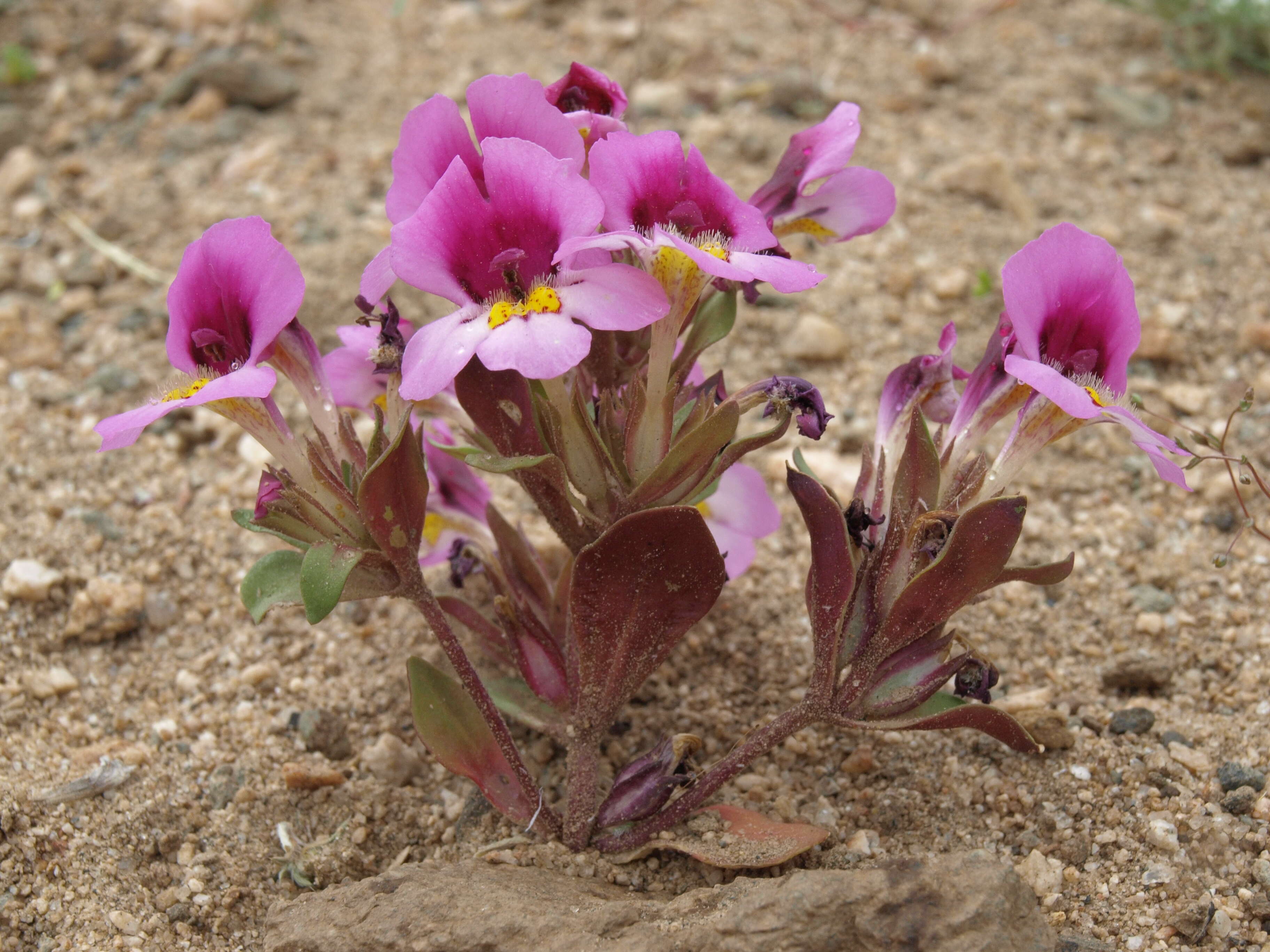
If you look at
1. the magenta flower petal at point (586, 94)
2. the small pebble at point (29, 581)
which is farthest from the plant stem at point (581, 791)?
the small pebble at point (29, 581)

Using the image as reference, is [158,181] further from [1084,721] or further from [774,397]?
[1084,721]

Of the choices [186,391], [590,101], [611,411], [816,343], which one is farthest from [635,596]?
[816,343]

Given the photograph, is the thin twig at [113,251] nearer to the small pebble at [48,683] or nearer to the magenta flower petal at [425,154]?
the small pebble at [48,683]

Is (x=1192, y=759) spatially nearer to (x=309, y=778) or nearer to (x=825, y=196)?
(x=825, y=196)

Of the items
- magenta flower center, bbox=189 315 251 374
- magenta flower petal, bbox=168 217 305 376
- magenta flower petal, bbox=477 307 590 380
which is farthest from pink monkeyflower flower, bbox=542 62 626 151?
magenta flower center, bbox=189 315 251 374

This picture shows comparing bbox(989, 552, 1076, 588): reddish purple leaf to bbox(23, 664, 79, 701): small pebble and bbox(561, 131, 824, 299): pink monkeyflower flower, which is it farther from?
bbox(23, 664, 79, 701): small pebble

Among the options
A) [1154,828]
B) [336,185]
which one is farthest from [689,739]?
[336,185]
